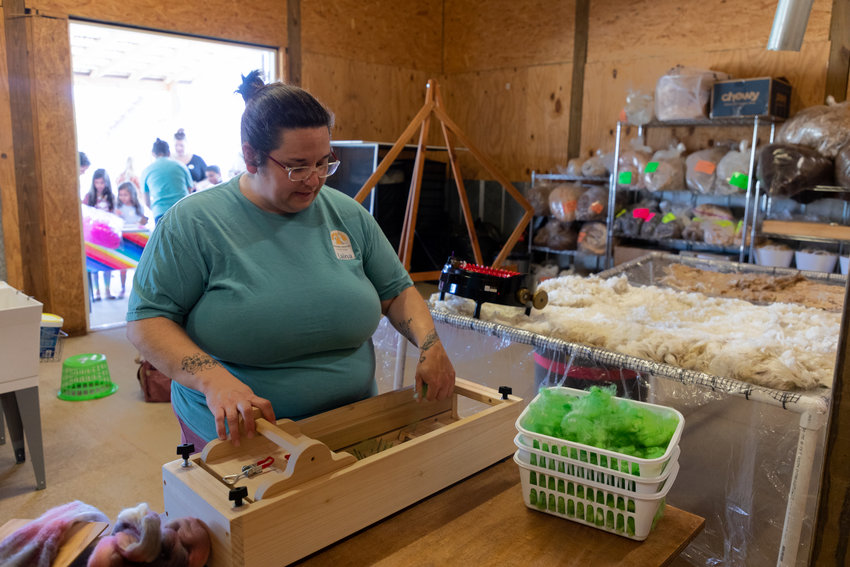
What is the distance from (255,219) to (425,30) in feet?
18.6

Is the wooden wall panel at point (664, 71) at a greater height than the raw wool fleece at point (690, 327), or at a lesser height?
greater

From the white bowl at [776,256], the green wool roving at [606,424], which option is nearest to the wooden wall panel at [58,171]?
the green wool roving at [606,424]

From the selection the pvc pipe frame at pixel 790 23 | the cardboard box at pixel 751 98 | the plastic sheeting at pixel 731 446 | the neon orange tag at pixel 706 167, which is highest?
the cardboard box at pixel 751 98

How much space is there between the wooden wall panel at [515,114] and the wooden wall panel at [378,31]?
0.42m

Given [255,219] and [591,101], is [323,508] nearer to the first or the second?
[255,219]

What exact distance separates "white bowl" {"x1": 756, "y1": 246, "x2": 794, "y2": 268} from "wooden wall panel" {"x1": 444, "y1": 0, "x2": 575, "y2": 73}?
8.28ft

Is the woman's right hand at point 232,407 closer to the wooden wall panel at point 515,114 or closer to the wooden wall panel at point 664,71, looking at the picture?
the wooden wall panel at point 664,71

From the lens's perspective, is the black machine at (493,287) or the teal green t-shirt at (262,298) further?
the black machine at (493,287)

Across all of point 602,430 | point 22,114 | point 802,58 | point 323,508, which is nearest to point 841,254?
point 802,58

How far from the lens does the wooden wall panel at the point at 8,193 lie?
4.00 meters


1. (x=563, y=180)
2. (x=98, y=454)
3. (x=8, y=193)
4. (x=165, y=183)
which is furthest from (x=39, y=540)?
(x=563, y=180)

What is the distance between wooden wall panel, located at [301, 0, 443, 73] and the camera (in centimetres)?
561

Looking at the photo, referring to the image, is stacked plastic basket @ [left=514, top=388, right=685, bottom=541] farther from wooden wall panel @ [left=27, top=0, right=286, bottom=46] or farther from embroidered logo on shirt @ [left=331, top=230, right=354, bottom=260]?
wooden wall panel @ [left=27, top=0, right=286, bottom=46]

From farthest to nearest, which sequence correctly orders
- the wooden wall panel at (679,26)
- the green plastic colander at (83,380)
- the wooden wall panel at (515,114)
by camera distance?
the wooden wall panel at (515,114)
the wooden wall panel at (679,26)
the green plastic colander at (83,380)
